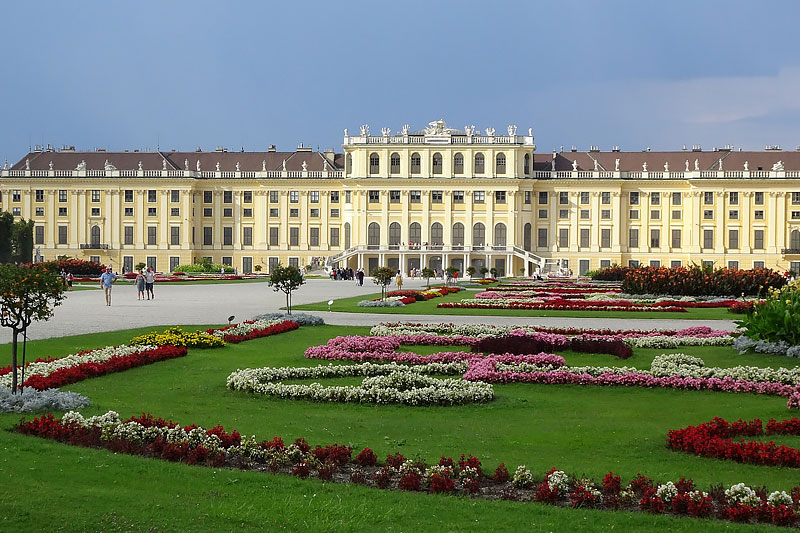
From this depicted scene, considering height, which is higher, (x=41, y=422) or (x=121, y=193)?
(x=121, y=193)

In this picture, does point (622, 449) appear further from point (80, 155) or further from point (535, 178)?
point (80, 155)

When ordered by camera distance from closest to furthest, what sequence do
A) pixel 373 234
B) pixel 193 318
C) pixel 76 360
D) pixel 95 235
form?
pixel 76 360, pixel 193 318, pixel 373 234, pixel 95 235

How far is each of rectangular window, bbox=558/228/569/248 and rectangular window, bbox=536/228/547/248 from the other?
1196mm

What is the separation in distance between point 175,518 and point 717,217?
77.6 m

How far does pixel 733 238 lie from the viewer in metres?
79.0

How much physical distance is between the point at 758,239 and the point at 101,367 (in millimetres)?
73967

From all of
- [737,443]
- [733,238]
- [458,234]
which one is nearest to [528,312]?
[737,443]

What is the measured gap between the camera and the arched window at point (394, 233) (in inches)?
3135

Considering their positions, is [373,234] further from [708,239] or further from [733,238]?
[733,238]

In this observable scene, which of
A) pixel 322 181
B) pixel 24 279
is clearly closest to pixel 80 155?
pixel 322 181

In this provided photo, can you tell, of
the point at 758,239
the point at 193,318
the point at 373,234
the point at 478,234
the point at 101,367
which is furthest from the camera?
the point at 373,234

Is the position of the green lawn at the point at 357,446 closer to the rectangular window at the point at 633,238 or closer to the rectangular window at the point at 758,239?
the rectangular window at the point at 633,238

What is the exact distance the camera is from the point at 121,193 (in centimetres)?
8044

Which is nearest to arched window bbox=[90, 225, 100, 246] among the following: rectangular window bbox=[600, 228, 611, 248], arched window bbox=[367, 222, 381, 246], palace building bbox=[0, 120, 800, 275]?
palace building bbox=[0, 120, 800, 275]
